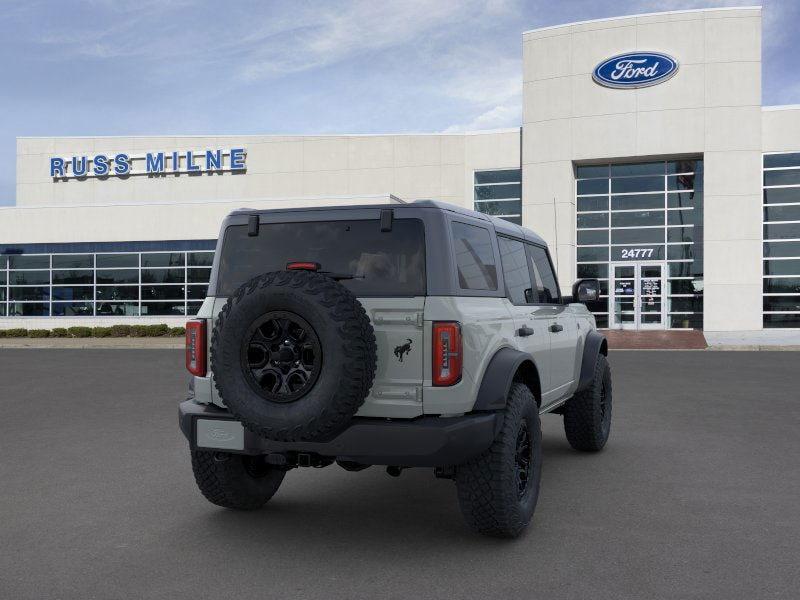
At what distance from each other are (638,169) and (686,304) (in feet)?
18.6

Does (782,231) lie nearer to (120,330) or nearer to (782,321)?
(782,321)

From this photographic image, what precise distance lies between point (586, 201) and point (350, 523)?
94.4 feet

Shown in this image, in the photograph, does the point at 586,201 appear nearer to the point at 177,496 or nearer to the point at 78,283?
the point at 78,283

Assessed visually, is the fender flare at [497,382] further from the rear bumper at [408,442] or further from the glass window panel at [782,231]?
the glass window panel at [782,231]

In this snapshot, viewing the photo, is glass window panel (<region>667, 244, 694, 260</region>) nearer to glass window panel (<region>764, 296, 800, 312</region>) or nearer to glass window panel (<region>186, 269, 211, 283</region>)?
glass window panel (<region>764, 296, 800, 312</region>)

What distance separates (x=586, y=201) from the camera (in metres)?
32.5

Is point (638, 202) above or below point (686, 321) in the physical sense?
above

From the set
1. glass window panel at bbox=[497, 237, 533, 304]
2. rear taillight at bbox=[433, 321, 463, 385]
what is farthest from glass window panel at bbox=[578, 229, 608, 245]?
rear taillight at bbox=[433, 321, 463, 385]

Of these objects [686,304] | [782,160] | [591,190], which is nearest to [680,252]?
[686,304]

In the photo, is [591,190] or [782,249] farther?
[591,190]

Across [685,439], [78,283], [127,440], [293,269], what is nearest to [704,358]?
[685,439]

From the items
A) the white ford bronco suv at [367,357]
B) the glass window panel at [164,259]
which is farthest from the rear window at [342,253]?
the glass window panel at [164,259]

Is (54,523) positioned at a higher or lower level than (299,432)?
lower

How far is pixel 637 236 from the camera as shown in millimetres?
32031
